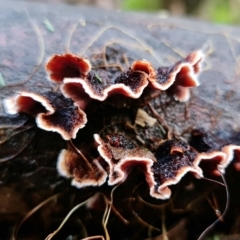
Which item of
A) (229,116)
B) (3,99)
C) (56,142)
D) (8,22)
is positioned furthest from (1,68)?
(229,116)

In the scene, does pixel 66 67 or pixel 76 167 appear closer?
pixel 66 67

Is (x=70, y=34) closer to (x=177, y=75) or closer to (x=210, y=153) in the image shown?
(x=177, y=75)

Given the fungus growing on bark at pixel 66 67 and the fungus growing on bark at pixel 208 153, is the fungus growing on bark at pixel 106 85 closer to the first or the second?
the fungus growing on bark at pixel 66 67

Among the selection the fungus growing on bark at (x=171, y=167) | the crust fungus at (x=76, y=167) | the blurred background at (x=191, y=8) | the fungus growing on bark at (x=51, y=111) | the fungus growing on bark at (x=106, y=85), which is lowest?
the blurred background at (x=191, y=8)

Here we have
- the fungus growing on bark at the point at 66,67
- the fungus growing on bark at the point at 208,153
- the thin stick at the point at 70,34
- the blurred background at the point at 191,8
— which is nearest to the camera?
the fungus growing on bark at the point at 66,67

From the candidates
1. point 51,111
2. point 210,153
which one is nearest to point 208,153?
point 210,153

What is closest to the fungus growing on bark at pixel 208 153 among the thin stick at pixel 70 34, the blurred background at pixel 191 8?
the thin stick at pixel 70 34

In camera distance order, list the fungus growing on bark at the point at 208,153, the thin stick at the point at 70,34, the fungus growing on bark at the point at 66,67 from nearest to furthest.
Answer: the fungus growing on bark at the point at 66,67
the fungus growing on bark at the point at 208,153
the thin stick at the point at 70,34
